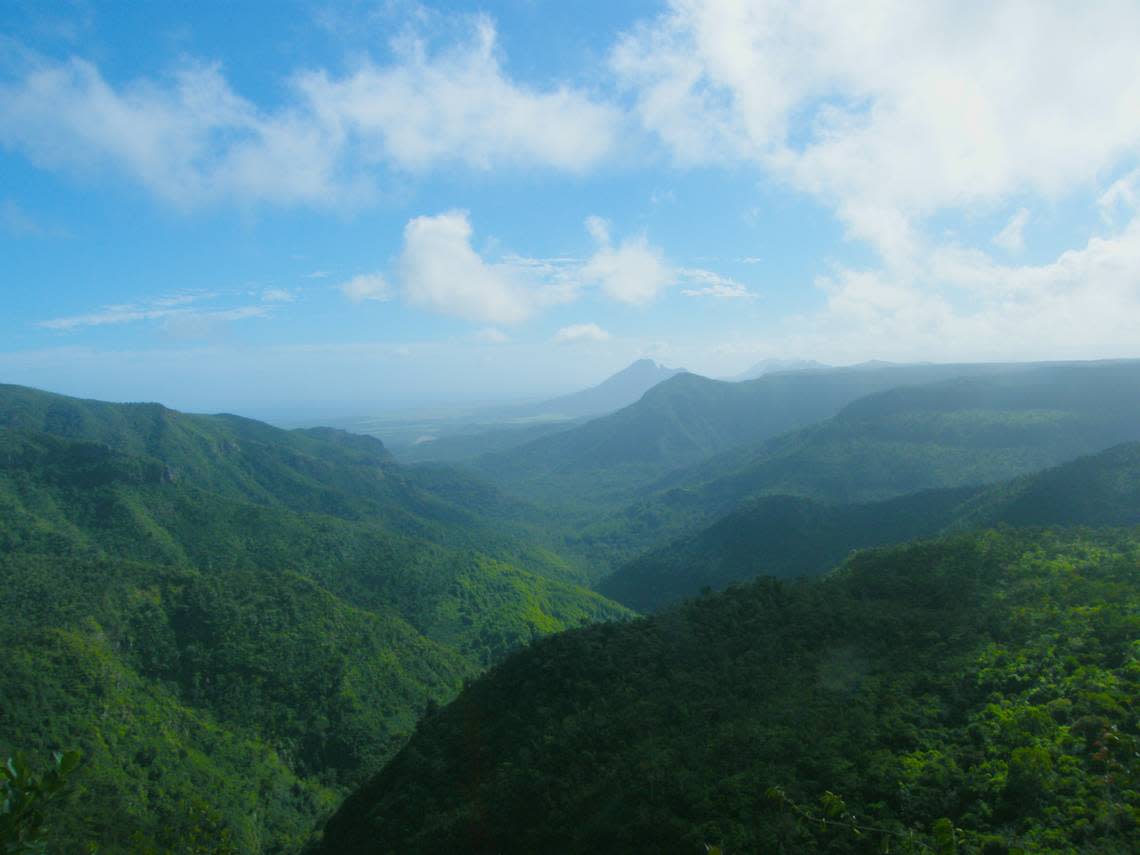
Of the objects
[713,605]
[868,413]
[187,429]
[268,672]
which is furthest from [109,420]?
[868,413]

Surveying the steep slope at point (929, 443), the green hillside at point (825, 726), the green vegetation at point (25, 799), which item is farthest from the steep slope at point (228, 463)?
the green vegetation at point (25, 799)

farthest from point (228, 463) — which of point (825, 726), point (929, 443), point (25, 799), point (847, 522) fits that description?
point (929, 443)

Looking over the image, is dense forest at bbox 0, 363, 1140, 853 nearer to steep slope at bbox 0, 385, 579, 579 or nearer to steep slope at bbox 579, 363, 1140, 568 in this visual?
steep slope at bbox 579, 363, 1140, 568

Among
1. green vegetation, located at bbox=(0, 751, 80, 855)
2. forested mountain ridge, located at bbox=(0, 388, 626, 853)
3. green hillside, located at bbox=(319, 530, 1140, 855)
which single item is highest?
green vegetation, located at bbox=(0, 751, 80, 855)

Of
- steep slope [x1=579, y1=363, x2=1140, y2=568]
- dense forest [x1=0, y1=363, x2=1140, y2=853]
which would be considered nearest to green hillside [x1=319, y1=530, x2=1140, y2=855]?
dense forest [x1=0, y1=363, x2=1140, y2=853]

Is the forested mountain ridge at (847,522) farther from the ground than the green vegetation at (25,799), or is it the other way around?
the green vegetation at (25,799)

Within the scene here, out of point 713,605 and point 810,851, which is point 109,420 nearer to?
point 713,605

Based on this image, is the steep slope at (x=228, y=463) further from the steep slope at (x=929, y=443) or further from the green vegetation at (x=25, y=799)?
the green vegetation at (x=25, y=799)
